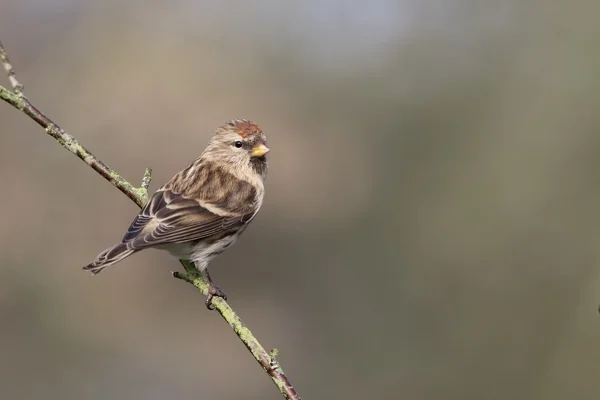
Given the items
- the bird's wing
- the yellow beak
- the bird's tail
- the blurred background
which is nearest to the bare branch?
the bird's tail

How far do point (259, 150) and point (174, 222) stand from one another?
95 centimetres

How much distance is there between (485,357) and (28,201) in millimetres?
8649

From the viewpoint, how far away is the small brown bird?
4648mm

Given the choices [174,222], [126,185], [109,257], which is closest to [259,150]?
[174,222]

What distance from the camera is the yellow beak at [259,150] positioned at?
5.38 meters

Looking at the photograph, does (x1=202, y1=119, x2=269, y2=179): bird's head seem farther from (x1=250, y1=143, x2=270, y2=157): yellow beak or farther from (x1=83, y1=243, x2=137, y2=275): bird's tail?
(x1=83, y1=243, x2=137, y2=275): bird's tail

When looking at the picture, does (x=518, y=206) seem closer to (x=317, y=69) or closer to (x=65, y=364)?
(x=317, y=69)

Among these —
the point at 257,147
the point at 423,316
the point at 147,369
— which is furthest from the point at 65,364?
the point at 257,147

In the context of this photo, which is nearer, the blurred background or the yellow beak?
the yellow beak

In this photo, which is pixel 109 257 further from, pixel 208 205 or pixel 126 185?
pixel 208 205

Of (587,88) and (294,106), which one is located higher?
(294,106)

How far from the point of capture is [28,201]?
13.5 meters

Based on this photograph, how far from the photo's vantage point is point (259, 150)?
5.41m

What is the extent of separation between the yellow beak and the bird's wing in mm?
471
